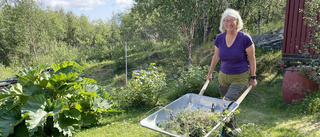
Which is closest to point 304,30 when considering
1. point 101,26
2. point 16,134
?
point 16,134

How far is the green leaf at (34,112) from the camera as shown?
8.91ft

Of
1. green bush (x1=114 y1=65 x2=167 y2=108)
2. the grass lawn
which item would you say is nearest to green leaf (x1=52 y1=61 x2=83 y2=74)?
the grass lawn

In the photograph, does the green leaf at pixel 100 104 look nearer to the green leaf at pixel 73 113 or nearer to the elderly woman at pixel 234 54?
the green leaf at pixel 73 113

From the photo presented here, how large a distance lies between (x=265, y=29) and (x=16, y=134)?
34.0ft

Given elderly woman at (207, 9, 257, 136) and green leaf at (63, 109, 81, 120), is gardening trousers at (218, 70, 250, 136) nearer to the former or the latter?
elderly woman at (207, 9, 257, 136)

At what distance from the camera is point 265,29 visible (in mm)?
10406

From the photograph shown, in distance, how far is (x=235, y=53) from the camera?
2.43m

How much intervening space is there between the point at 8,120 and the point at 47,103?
1.81 ft

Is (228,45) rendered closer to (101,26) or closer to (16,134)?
(16,134)

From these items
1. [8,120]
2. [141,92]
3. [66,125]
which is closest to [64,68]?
[66,125]

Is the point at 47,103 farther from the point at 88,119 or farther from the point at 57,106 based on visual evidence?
the point at 88,119

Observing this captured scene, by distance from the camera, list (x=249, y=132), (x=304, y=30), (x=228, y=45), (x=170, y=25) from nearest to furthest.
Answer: (x=228, y=45)
(x=249, y=132)
(x=304, y=30)
(x=170, y=25)

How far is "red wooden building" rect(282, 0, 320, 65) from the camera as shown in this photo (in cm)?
532

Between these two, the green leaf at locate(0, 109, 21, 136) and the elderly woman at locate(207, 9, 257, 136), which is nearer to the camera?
the elderly woman at locate(207, 9, 257, 136)
